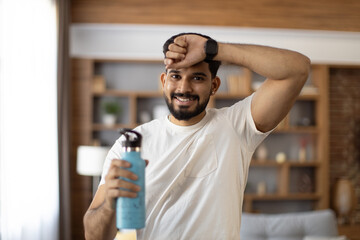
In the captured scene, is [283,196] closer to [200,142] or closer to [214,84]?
[214,84]

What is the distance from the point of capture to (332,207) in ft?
17.9

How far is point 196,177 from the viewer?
1348mm

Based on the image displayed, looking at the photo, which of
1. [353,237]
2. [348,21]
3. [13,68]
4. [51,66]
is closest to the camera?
[13,68]

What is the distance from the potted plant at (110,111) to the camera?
5.21 meters

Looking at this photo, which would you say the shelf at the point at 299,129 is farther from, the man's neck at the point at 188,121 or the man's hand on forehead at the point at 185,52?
the man's hand on forehead at the point at 185,52

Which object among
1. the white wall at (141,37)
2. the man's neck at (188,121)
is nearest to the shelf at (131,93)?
the white wall at (141,37)

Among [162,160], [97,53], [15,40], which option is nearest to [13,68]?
[15,40]

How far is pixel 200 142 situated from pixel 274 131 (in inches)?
166

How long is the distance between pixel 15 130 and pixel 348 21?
13.2ft

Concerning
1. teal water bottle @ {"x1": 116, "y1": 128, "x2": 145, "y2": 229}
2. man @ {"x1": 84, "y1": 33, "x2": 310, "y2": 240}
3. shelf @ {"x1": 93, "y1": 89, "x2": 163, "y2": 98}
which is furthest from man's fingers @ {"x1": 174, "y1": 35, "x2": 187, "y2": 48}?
shelf @ {"x1": 93, "y1": 89, "x2": 163, "y2": 98}

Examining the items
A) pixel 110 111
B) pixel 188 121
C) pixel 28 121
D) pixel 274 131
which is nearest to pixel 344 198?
pixel 274 131

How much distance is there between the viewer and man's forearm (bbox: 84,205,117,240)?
4.03 ft

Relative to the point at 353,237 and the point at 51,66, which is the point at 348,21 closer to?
the point at 353,237

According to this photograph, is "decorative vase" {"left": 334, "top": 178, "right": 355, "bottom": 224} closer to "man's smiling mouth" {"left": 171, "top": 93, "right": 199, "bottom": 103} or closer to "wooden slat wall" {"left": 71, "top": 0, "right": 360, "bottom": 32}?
"wooden slat wall" {"left": 71, "top": 0, "right": 360, "bottom": 32}
